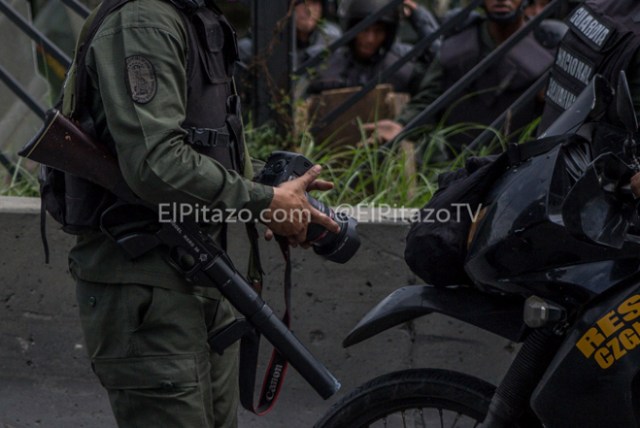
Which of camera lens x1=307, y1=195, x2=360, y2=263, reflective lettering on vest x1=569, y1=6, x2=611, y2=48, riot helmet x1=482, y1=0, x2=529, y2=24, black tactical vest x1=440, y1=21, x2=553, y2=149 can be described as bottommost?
black tactical vest x1=440, y1=21, x2=553, y2=149

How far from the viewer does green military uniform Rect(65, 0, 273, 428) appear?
2.86 m

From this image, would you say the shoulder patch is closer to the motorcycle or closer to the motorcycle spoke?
the motorcycle

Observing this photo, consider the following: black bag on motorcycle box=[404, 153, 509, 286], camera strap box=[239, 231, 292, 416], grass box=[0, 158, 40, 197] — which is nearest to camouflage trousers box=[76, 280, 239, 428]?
camera strap box=[239, 231, 292, 416]

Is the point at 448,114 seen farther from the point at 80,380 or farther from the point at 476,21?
the point at 80,380

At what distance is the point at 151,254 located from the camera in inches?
120

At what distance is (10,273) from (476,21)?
2.70 meters

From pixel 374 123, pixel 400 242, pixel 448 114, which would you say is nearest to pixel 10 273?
pixel 400 242

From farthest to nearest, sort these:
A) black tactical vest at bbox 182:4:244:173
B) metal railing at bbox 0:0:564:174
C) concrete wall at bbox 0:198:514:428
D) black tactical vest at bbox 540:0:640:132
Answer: metal railing at bbox 0:0:564:174
concrete wall at bbox 0:198:514:428
black tactical vest at bbox 540:0:640:132
black tactical vest at bbox 182:4:244:173

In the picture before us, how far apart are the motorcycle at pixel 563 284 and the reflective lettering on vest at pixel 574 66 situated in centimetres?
43

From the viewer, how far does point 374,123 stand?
5.41 m

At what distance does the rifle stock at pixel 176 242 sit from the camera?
291 cm

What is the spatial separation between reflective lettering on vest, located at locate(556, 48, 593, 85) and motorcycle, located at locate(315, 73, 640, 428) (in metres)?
0.43

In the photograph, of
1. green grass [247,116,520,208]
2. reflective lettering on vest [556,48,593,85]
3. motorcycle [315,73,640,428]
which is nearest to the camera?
motorcycle [315,73,640,428]

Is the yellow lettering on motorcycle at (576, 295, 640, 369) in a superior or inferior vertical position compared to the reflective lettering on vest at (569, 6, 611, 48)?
inferior
